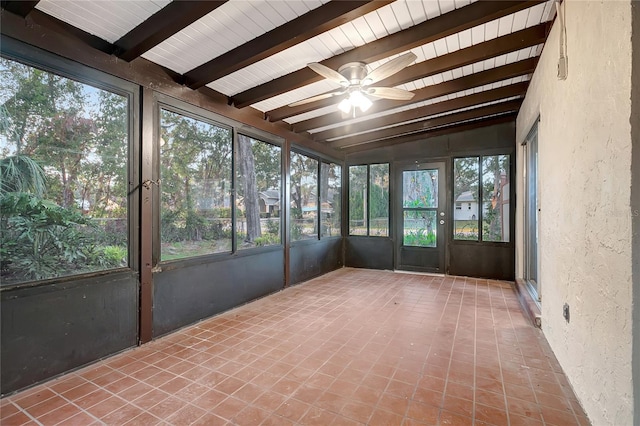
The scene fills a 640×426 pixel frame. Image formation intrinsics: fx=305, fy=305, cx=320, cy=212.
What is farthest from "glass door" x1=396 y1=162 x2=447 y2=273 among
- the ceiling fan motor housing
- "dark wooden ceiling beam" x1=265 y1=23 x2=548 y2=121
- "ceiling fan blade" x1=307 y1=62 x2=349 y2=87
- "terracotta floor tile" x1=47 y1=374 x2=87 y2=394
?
"terracotta floor tile" x1=47 y1=374 x2=87 y2=394

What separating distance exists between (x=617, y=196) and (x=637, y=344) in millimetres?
673

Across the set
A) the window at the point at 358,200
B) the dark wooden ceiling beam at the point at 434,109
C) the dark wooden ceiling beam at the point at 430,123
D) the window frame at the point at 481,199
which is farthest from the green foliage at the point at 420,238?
the dark wooden ceiling beam at the point at 434,109

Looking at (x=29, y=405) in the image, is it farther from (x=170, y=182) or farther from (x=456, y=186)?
(x=456, y=186)

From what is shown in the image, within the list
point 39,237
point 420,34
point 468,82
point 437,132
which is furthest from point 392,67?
point 437,132

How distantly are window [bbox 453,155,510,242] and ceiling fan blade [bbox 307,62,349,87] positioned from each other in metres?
3.79

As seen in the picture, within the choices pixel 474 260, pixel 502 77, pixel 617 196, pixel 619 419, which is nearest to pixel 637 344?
pixel 619 419

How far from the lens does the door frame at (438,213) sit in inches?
230

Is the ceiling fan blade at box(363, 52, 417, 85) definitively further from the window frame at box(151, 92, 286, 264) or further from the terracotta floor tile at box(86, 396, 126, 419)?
the terracotta floor tile at box(86, 396, 126, 419)

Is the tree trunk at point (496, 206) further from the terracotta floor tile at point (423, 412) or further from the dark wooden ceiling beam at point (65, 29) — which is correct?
the dark wooden ceiling beam at point (65, 29)

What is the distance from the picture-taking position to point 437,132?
19.2 ft

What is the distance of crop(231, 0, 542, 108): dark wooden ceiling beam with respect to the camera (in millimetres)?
2316

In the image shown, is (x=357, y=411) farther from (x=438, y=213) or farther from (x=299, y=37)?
(x=438, y=213)

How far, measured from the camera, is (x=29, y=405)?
1.97 metres

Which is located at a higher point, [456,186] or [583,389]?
[456,186]
